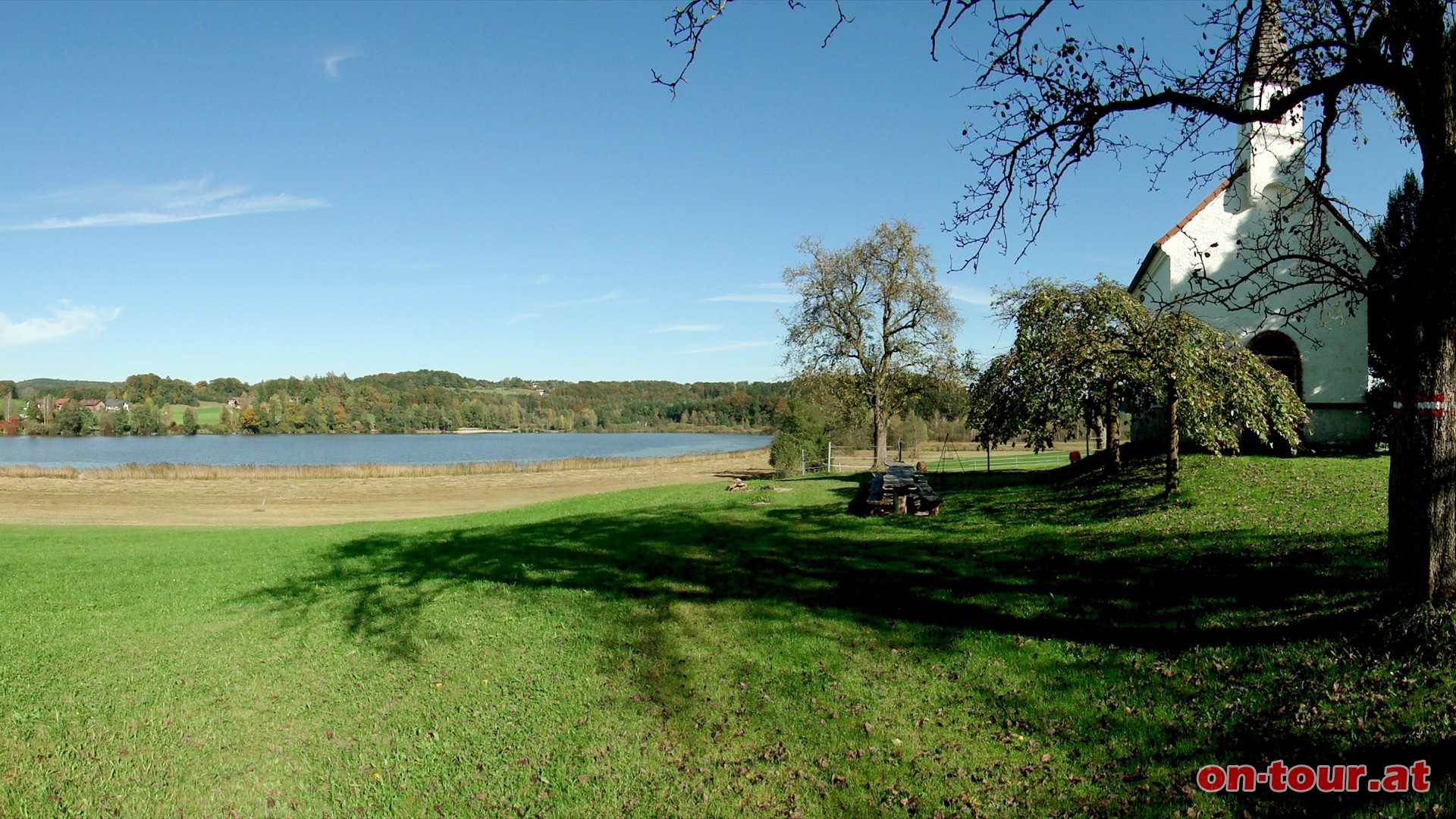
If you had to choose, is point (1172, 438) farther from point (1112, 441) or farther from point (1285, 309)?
point (1285, 309)

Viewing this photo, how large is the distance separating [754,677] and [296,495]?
41.1 m

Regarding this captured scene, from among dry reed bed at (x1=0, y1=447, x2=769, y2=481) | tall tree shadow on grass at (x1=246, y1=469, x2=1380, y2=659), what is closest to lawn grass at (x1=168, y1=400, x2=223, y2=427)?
dry reed bed at (x1=0, y1=447, x2=769, y2=481)

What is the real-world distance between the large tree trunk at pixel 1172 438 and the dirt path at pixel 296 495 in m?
22.8

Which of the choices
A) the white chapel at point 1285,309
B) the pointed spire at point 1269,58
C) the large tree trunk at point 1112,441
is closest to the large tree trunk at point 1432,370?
the pointed spire at point 1269,58

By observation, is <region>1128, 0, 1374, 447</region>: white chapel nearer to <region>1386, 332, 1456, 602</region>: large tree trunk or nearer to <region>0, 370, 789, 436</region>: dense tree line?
<region>1386, 332, 1456, 602</region>: large tree trunk

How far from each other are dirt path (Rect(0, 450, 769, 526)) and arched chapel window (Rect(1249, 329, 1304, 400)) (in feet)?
73.0

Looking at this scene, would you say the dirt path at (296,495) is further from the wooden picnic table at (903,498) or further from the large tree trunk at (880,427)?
the wooden picnic table at (903,498)

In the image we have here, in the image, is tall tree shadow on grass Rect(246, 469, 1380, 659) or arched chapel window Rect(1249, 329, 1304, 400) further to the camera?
arched chapel window Rect(1249, 329, 1304, 400)

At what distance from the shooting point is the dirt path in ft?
94.3

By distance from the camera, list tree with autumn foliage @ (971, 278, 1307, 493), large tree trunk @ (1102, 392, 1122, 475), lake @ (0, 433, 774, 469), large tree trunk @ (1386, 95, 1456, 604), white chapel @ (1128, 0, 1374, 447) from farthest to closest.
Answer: lake @ (0, 433, 774, 469) → white chapel @ (1128, 0, 1374, 447) → large tree trunk @ (1102, 392, 1122, 475) → tree with autumn foliage @ (971, 278, 1307, 493) → large tree trunk @ (1386, 95, 1456, 604)

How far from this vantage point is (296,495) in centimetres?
4038

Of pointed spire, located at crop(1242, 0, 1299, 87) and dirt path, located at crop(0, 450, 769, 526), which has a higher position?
pointed spire, located at crop(1242, 0, 1299, 87)

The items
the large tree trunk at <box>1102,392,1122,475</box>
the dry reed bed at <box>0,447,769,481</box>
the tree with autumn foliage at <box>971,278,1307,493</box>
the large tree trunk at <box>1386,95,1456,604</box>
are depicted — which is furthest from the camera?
the dry reed bed at <box>0,447,769,481</box>

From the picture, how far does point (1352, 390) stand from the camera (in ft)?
56.7
